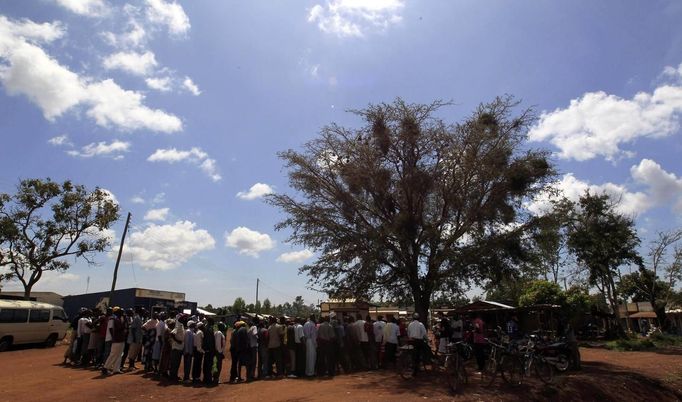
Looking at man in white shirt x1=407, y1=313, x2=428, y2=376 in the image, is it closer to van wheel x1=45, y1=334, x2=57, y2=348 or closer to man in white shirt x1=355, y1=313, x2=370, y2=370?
man in white shirt x1=355, y1=313, x2=370, y2=370

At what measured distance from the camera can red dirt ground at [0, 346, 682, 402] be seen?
34.9ft

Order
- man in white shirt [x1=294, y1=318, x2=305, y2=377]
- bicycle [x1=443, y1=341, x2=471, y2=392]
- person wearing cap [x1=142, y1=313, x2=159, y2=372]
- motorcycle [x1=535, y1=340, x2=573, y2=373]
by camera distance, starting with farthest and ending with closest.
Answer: motorcycle [x1=535, y1=340, x2=573, y2=373]
man in white shirt [x1=294, y1=318, x2=305, y2=377]
person wearing cap [x1=142, y1=313, x2=159, y2=372]
bicycle [x1=443, y1=341, x2=471, y2=392]

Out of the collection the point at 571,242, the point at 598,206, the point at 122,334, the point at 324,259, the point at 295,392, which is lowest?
the point at 295,392

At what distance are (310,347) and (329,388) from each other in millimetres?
2577

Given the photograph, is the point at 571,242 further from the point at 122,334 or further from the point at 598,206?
the point at 122,334

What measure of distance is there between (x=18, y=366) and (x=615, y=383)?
1869cm

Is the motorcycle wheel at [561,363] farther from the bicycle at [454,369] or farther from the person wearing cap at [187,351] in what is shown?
the person wearing cap at [187,351]

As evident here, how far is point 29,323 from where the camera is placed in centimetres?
2194

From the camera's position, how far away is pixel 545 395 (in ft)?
36.1

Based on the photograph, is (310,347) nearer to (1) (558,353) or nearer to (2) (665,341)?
(1) (558,353)

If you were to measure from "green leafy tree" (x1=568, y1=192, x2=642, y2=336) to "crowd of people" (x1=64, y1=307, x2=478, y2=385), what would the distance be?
25.3 metres

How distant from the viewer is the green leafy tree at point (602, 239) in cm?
3534

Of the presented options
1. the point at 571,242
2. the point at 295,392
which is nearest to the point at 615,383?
the point at 295,392

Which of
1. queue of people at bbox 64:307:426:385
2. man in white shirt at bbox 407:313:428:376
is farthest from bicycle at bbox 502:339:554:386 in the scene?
queue of people at bbox 64:307:426:385
